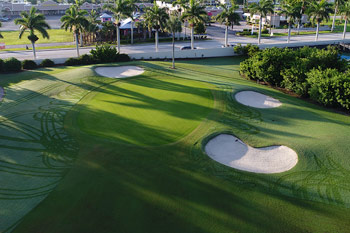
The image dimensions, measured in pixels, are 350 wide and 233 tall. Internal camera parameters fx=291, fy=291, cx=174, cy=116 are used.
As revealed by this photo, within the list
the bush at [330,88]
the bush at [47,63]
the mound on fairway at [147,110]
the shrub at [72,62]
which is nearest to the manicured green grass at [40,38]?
the bush at [47,63]

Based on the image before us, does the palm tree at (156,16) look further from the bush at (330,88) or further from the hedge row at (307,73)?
the bush at (330,88)

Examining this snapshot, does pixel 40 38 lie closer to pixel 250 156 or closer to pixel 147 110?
pixel 147 110

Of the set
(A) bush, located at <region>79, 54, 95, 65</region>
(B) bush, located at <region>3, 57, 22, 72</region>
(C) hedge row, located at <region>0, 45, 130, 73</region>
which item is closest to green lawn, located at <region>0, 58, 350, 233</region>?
(B) bush, located at <region>3, 57, 22, 72</region>

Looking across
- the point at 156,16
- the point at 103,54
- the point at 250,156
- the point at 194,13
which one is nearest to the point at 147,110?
the point at 250,156

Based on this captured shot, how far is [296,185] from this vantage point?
19.3m

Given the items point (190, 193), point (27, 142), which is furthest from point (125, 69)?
point (190, 193)

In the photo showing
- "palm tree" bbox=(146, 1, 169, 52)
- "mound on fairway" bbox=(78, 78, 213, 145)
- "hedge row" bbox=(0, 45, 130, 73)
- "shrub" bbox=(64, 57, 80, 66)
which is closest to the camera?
"mound on fairway" bbox=(78, 78, 213, 145)

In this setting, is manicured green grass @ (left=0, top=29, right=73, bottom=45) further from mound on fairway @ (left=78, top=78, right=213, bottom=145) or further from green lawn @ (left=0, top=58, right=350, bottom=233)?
mound on fairway @ (left=78, top=78, right=213, bottom=145)

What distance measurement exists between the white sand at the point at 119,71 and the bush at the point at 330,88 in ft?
76.8

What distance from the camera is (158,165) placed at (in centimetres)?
2098

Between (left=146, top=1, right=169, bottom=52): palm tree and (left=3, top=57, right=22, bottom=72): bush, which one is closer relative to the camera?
(left=3, top=57, right=22, bottom=72): bush

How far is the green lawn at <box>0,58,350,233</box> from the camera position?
16281 mm

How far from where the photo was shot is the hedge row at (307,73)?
3164 cm

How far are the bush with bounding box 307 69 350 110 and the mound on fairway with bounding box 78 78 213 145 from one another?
12.3 metres
